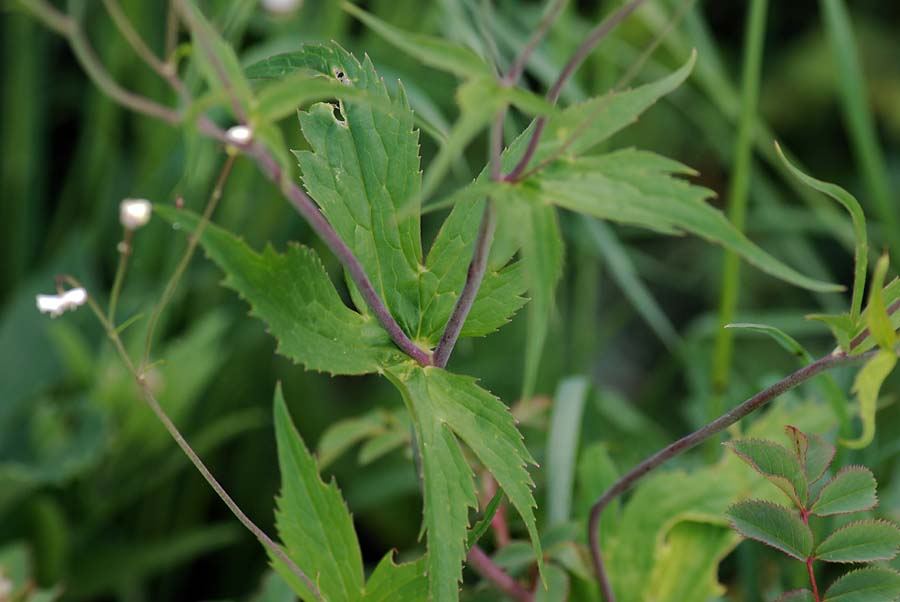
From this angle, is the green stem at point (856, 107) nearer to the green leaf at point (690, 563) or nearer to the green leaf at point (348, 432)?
the green leaf at point (690, 563)

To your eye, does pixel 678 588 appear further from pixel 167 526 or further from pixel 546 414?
pixel 167 526

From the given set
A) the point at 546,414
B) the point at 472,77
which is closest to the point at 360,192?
the point at 472,77

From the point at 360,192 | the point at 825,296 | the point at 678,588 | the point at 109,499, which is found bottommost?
the point at 109,499

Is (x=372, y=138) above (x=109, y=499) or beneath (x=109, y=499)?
above

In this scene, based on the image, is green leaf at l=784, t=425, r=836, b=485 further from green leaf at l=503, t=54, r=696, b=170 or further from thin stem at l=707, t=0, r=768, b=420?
thin stem at l=707, t=0, r=768, b=420

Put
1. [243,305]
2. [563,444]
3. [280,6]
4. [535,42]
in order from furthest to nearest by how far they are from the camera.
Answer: [243,305] < [280,6] < [563,444] < [535,42]

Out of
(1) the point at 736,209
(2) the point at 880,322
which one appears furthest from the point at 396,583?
(1) the point at 736,209

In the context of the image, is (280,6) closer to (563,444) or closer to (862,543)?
(563,444)
